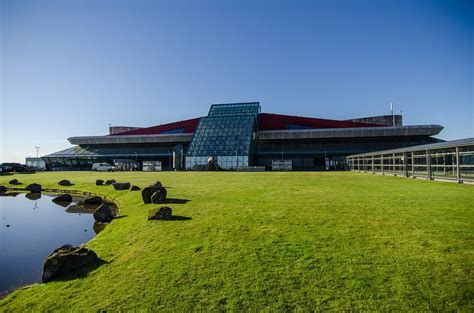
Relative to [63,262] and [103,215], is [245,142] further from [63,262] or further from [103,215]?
[63,262]

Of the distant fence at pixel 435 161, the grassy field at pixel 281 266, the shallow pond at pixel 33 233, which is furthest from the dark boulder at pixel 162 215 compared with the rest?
the distant fence at pixel 435 161

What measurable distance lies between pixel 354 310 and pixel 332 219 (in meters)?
4.69

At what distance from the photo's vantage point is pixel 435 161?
23750 millimetres

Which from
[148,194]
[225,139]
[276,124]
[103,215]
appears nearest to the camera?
[103,215]

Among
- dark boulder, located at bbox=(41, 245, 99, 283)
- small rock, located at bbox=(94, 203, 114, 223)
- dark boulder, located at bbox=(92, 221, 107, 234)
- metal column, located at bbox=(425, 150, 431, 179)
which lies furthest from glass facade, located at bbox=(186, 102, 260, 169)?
dark boulder, located at bbox=(41, 245, 99, 283)

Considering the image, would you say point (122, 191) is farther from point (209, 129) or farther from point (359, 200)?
point (209, 129)

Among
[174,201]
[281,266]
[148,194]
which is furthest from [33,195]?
[281,266]

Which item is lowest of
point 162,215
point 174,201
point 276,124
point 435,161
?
point 162,215

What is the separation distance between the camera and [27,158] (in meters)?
85.6

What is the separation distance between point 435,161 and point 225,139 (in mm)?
46092

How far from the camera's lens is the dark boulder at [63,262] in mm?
7047

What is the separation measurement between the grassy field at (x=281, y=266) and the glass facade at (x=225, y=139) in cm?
5070

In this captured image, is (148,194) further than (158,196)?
Yes

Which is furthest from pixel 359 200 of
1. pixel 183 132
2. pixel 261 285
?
pixel 183 132
